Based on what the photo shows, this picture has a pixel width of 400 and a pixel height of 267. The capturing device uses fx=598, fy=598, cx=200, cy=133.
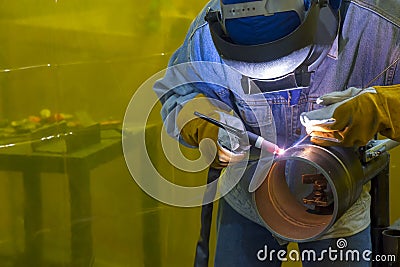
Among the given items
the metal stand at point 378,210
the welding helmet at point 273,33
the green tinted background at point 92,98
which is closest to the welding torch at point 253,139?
the welding helmet at point 273,33

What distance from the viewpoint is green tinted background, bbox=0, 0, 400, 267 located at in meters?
1.57

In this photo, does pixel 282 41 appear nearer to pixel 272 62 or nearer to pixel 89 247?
pixel 272 62

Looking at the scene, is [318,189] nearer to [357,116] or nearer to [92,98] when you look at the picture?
[357,116]

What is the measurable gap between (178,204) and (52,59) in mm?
507

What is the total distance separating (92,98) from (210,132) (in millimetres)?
578

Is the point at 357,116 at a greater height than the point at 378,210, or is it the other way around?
the point at 357,116

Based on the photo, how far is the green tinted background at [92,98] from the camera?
1.57 m

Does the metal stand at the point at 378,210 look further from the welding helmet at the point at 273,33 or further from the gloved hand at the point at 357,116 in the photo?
the welding helmet at the point at 273,33

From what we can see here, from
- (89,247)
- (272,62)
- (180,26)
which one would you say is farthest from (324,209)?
(89,247)

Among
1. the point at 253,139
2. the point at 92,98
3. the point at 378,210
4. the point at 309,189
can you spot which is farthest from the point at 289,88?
the point at 92,98

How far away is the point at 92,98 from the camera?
1.61 meters

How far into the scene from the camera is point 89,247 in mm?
→ 1657

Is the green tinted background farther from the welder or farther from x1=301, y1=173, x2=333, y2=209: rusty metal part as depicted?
x1=301, y1=173, x2=333, y2=209: rusty metal part

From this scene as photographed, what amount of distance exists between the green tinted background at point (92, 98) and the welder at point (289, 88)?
30cm
